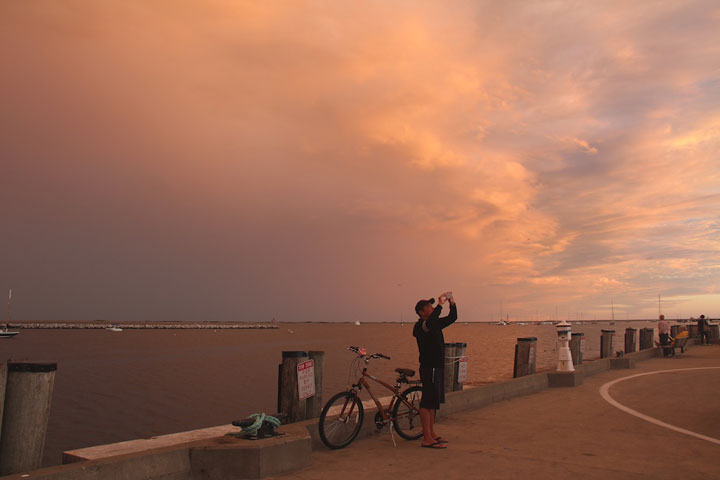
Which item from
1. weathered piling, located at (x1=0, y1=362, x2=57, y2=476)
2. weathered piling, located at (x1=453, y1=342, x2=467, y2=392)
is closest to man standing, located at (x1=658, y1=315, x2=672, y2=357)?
weathered piling, located at (x1=453, y1=342, x2=467, y2=392)

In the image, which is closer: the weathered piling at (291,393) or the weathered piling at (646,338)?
the weathered piling at (291,393)

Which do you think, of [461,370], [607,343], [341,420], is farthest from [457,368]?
[607,343]

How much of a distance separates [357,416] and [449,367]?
3.82m

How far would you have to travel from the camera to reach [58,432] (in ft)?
67.7

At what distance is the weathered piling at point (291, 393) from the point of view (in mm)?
7895

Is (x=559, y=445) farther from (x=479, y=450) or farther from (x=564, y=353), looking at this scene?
(x=564, y=353)

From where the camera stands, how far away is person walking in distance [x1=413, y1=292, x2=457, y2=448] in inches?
298

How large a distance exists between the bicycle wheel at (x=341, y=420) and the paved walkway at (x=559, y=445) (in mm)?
180

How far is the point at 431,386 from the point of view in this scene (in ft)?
25.2

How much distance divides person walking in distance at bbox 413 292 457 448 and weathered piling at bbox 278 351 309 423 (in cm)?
179

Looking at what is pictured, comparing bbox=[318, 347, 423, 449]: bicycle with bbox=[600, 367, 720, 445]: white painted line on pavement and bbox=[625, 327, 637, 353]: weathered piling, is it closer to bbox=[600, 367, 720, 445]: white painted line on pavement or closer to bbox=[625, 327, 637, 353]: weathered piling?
bbox=[600, 367, 720, 445]: white painted line on pavement

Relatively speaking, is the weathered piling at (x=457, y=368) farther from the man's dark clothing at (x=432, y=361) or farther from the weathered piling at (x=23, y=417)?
the weathered piling at (x=23, y=417)

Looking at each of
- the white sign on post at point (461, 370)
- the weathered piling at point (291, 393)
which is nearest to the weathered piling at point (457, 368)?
the white sign on post at point (461, 370)

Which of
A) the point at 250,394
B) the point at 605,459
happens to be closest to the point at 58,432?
the point at 250,394
